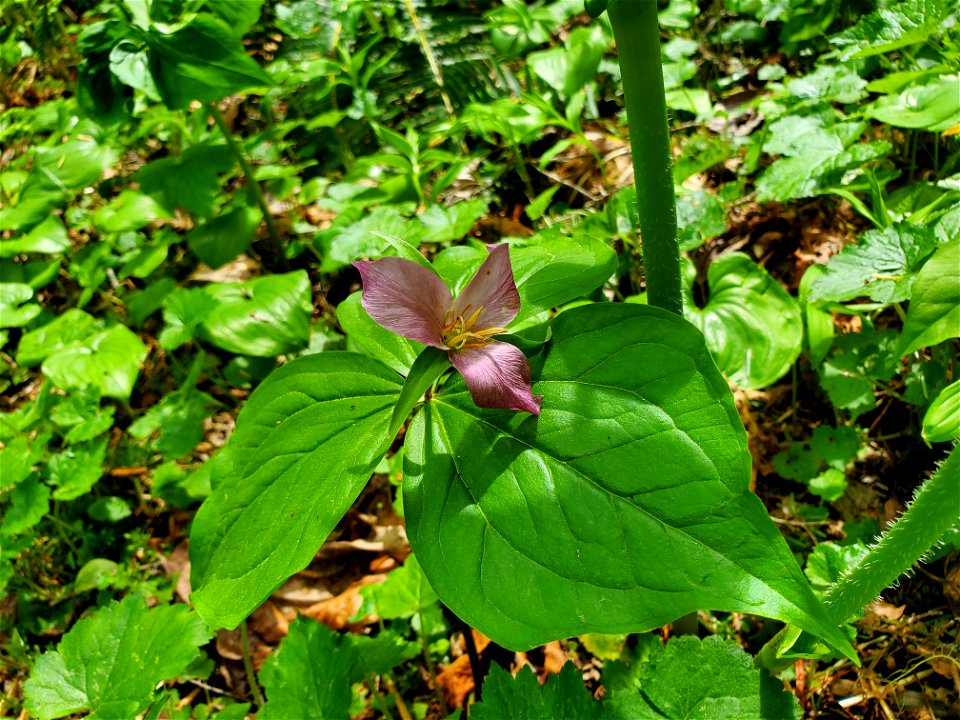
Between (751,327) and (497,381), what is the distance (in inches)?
38.7

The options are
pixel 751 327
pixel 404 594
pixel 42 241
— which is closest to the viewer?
pixel 404 594

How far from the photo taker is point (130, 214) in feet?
8.67

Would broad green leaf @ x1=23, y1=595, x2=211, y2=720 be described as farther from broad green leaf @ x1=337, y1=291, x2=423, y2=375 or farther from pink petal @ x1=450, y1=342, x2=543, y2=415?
pink petal @ x1=450, y1=342, x2=543, y2=415

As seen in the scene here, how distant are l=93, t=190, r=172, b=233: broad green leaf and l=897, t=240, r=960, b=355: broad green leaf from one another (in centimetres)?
252

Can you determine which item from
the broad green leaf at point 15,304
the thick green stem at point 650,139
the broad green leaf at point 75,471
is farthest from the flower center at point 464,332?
the broad green leaf at point 15,304

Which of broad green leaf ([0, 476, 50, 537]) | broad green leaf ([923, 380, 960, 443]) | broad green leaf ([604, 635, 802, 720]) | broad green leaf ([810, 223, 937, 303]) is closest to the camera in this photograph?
broad green leaf ([923, 380, 960, 443])

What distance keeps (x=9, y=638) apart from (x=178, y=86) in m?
1.78

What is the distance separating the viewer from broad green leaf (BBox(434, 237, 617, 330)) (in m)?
1.10

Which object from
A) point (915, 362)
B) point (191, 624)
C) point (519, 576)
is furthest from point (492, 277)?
point (915, 362)

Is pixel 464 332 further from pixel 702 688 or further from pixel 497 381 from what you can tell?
pixel 702 688

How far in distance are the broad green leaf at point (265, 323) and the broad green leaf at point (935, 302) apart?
62.5 inches

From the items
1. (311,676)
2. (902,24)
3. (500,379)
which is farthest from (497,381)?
(902,24)

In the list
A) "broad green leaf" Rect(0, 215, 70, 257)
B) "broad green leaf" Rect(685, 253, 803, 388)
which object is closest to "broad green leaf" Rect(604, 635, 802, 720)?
"broad green leaf" Rect(685, 253, 803, 388)

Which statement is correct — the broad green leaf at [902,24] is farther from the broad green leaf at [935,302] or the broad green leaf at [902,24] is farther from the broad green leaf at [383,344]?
the broad green leaf at [383,344]
